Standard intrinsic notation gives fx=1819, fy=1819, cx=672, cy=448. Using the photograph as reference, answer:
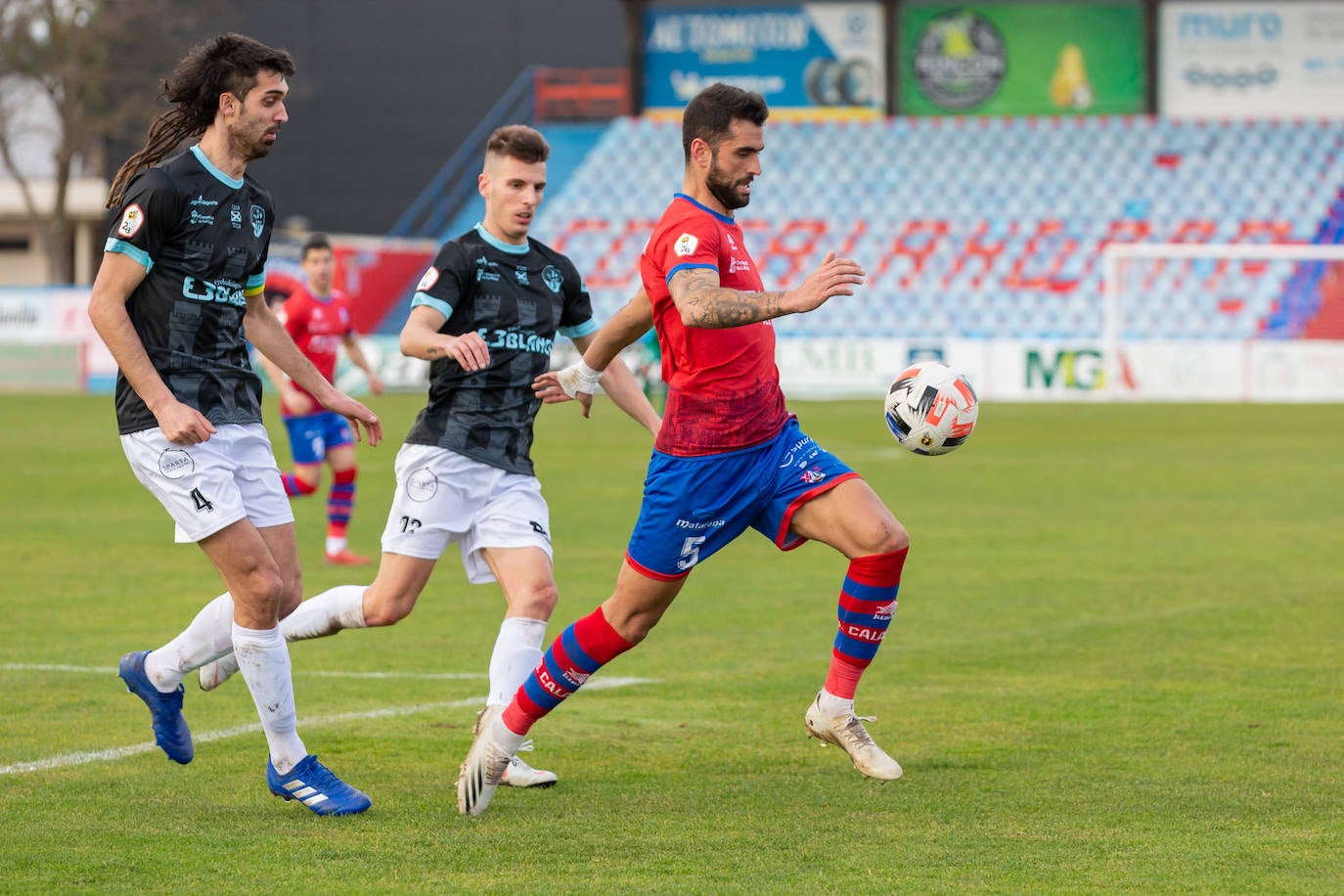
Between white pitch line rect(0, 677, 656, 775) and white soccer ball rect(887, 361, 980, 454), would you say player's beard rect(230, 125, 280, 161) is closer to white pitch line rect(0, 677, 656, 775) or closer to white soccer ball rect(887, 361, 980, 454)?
white pitch line rect(0, 677, 656, 775)

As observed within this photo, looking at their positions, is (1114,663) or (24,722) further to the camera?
(1114,663)

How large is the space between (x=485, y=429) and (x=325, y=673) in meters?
2.18

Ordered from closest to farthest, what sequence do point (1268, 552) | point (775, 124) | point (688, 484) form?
point (688, 484)
point (1268, 552)
point (775, 124)

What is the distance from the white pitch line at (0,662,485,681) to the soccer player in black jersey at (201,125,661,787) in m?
1.46

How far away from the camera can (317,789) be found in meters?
5.36

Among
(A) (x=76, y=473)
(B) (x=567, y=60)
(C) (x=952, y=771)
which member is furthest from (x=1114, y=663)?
(B) (x=567, y=60)

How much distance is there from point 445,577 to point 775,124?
1220 inches

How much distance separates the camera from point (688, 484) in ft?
18.4

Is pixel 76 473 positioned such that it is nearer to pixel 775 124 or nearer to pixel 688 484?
pixel 688 484

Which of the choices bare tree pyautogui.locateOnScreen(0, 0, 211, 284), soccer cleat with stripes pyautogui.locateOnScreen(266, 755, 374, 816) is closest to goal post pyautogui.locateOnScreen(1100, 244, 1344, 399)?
bare tree pyautogui.locateOnScreen(0, 0, 211, 284)

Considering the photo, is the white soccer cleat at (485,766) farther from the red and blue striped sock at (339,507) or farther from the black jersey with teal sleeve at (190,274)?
the red and blue striped sock at (339,507)

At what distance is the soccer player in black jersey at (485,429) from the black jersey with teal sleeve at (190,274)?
0.79m

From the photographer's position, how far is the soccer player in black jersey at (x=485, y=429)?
20.5ft

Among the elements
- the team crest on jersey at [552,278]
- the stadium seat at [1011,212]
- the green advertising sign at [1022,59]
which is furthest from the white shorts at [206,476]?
the green advertising sign at [1022,59]
